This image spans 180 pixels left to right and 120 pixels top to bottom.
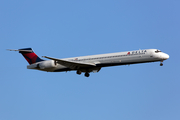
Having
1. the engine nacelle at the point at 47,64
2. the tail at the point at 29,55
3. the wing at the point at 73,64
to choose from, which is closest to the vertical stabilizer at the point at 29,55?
the tail at the point at 29,55

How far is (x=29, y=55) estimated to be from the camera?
170 feet

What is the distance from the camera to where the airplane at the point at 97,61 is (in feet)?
146

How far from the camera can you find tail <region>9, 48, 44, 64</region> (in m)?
51.3

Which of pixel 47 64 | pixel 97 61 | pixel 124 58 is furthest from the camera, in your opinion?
pixel 47 64

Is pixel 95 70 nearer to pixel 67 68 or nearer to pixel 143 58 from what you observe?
pixel 67 68

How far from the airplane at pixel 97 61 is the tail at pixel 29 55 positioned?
926mm

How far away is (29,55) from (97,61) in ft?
42.0

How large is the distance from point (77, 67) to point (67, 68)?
2060 millimetres

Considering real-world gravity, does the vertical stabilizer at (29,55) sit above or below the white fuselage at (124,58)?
above

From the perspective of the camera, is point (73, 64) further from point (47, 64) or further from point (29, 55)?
point (29, 55)

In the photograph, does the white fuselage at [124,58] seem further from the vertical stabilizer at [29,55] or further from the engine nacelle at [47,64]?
the vertical stabilizer at [29,55]

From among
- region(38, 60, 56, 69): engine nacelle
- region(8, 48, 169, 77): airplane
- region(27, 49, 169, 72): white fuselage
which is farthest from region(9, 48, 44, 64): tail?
region(27, 49, 169, 72): white fuselage

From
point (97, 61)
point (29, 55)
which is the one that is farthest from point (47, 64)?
point (97, 61)

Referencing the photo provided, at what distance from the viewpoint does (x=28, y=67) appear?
50625 mm
